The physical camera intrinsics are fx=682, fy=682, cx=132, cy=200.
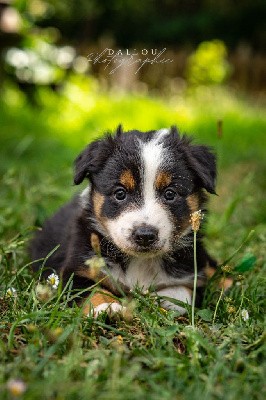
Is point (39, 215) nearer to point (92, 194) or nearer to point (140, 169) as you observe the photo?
point (92, 194)

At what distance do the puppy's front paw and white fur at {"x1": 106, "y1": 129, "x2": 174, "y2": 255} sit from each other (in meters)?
0.35

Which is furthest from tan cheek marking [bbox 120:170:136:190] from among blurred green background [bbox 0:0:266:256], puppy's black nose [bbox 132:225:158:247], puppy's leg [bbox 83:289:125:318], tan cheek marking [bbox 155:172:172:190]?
blurred green background [bbox 0:0:266:256]

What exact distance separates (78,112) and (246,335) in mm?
9183

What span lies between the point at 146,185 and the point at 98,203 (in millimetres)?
424

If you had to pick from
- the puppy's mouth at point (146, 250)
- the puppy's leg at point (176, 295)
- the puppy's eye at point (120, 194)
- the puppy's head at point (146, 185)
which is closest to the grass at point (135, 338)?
the puppy's leg at point (176, 295)

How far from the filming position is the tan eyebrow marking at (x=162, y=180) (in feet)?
13.7

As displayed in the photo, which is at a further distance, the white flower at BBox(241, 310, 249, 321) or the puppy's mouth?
the puppy's mouth

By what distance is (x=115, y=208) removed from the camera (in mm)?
4270

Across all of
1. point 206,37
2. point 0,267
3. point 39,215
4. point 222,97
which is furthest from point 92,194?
point 206,37

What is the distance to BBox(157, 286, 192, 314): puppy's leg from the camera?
4242 millimetres

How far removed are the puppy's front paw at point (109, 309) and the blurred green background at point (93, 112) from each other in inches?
68.6

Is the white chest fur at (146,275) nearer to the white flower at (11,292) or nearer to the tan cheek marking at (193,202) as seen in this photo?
the tan cheek marking at (193,202)

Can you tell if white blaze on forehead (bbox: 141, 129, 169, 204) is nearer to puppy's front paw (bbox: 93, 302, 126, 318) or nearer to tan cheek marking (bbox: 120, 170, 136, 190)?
tan cheek marking (bbox: 120, 170, 136, 190)

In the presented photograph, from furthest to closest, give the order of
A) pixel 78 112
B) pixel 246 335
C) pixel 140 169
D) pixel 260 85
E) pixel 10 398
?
pixel 260 85
pixel 78 112
pixel 140 169
pixel 246 335
pixel 10 398
